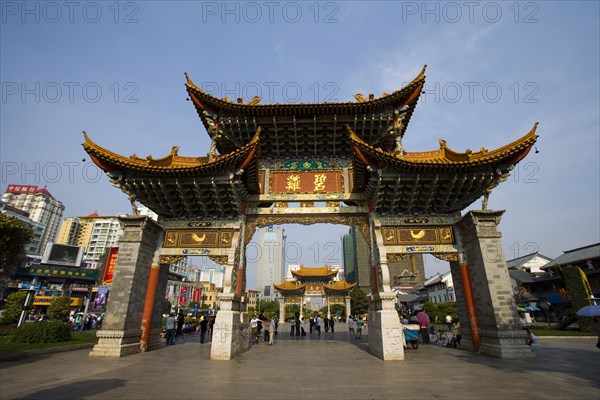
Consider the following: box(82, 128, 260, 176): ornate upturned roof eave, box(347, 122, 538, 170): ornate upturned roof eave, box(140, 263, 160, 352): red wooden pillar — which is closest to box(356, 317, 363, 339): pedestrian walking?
box(347, 122, 538, 170): ornate upturned roof eave

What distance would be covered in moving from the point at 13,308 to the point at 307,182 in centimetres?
3171

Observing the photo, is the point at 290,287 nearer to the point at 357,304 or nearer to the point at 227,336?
the point at 357,304

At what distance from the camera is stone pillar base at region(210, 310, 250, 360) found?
10031 millimetres

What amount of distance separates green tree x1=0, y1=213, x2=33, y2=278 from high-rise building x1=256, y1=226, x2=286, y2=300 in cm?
14354

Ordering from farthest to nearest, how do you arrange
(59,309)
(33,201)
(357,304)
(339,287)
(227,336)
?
(33,201)
(357,304)
(339,287)
(59,309)
(227,336)

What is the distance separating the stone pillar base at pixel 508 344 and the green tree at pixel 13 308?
35.9 metres

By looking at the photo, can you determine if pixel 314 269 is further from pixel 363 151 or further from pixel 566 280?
pixel 363 151

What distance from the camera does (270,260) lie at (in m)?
171

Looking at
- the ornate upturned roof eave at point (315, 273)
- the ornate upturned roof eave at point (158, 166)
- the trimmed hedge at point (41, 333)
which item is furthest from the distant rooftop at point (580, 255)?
the trimmed hedge at point (41, 333)

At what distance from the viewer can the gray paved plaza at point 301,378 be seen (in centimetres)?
575

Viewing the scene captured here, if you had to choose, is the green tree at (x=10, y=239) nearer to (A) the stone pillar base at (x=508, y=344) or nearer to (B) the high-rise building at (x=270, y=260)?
(A) the stone pillar base at (x=508, y=344)

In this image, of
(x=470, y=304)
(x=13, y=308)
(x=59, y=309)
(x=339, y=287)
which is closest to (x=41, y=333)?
(x=470, y=304)

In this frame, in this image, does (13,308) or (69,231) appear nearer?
(13,308)

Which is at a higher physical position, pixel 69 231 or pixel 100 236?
pixel 69 231
